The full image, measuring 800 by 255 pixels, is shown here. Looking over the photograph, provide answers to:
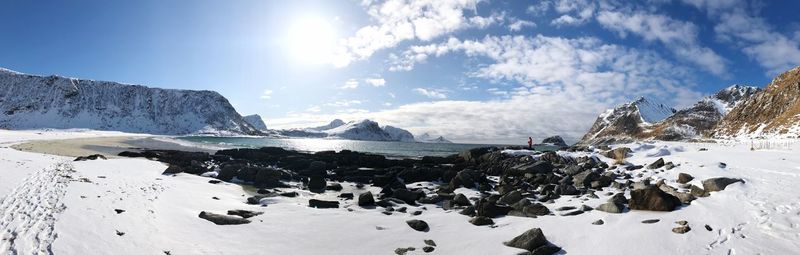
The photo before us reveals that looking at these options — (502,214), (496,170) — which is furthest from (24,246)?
(496,170)

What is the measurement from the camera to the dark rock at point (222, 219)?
1430 cm

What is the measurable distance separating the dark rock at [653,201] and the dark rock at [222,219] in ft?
42.1

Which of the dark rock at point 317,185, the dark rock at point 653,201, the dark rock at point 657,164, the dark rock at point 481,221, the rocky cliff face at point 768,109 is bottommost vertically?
the dark rock at point 317,185

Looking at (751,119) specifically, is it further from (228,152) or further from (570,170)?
(228,152)

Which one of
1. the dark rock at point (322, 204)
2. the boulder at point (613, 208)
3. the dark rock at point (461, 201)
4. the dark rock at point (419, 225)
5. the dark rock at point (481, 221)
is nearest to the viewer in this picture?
the boulder at point (613, 208)

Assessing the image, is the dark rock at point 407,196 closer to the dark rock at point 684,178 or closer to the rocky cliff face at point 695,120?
the dark rock at point 684,178

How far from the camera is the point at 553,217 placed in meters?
14.4

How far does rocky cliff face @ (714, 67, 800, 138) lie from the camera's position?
53859 mm

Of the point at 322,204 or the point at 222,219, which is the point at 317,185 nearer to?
the point at 322,204

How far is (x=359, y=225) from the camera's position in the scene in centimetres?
1498

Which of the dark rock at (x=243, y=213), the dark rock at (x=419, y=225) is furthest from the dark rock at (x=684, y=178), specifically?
the dark rock at (x=243, y=213)

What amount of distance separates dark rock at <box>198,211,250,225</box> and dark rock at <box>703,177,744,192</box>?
15.5 m

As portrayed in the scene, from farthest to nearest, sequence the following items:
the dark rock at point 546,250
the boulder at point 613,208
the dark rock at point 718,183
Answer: the dark rock at point 718,183
the boulder at point 613,208
the dark rock at point 546,250

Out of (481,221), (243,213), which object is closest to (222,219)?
(243,213)
